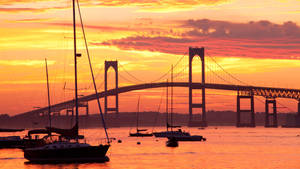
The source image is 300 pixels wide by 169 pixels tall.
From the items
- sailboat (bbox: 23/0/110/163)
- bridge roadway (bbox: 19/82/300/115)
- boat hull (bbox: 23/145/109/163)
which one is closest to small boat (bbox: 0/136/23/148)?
boat hull (bbox: 23/145/109/163)

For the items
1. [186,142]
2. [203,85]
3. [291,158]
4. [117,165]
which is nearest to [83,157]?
[117,165]

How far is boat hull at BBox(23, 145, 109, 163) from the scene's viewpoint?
47.4 m

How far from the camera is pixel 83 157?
4816cm

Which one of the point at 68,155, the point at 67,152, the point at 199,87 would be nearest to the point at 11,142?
the point at 67,152

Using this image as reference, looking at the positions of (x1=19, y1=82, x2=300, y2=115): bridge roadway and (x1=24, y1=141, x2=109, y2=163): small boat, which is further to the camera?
(x1=19, y1=82, x2=300, y2=115): bridge roadway

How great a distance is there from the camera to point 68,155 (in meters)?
47.3

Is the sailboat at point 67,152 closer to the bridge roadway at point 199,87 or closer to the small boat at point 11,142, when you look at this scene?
the small boat at point 11,142

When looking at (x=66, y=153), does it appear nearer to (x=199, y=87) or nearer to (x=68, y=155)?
(x=68, y=155)

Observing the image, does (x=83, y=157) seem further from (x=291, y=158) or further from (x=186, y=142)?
(x=186, y=142)

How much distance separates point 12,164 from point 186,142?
146ft

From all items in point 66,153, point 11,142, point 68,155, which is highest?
point 66,153

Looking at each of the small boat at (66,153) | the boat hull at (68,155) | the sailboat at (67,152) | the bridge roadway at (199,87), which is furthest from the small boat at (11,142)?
the bridge roadway at (199,87)

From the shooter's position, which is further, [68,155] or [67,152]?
[67,152]

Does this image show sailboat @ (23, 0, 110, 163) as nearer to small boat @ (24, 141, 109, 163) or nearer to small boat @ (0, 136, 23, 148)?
small boat @ (24, 141, 109, 163)
